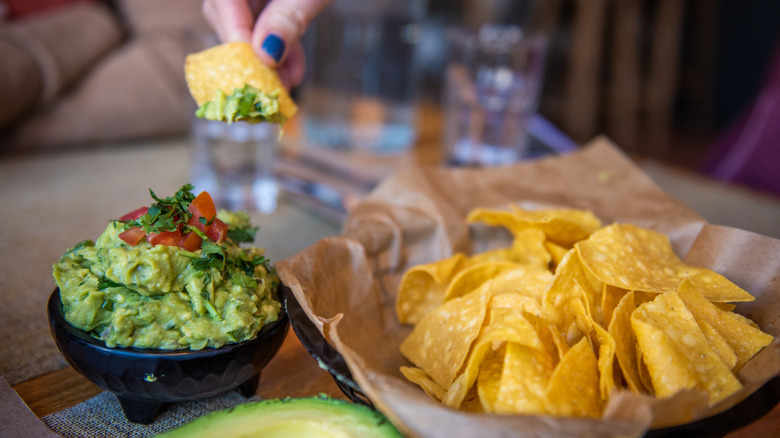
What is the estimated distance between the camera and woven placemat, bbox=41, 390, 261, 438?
818mm

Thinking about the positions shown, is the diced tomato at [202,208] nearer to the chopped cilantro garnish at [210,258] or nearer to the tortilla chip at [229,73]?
the chopped cilantro garnish at [210,258]

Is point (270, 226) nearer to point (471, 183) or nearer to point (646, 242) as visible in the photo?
point (471, 183)

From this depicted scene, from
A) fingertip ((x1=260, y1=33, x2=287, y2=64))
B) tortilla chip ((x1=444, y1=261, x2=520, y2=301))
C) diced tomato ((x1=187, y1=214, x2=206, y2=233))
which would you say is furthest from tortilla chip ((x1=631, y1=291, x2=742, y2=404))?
fingertip ((x1=260, y1=33, x2=287, y2=64))

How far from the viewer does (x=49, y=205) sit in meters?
1.66

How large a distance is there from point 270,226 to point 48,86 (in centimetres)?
124

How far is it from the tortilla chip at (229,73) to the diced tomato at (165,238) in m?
0.31

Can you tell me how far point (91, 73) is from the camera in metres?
2.53

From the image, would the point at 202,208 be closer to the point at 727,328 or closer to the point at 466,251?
the point at 466,251

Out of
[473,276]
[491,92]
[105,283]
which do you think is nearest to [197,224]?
[105,283]

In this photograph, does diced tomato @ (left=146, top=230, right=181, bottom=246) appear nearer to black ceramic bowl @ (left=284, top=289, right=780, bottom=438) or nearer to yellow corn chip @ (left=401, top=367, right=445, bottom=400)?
black ceramic bowl @ (left=284, top=289, right=780, bottom=438)

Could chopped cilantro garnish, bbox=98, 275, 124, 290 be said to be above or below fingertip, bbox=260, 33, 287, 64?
below

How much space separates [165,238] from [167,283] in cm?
7

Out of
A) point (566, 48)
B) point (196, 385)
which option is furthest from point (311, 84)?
point (566, 48)

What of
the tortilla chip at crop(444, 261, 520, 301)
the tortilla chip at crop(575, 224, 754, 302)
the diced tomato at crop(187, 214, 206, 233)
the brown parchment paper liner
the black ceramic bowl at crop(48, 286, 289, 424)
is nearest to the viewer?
the brown parchment paper liner
